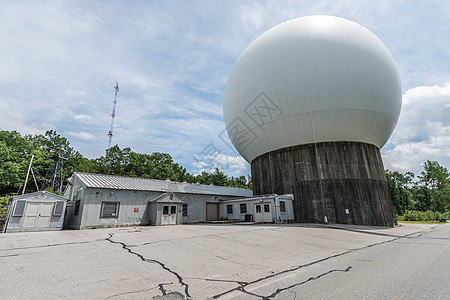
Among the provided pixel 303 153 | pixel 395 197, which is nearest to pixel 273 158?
pixel 303 153

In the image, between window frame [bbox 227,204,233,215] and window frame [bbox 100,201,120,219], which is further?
window frame [bbox 227,204,233,215]

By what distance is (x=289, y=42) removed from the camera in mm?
17703

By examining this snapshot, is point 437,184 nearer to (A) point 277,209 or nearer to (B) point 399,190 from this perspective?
(B) point 399,190

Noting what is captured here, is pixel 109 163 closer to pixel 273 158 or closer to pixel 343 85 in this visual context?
pixel 273 158

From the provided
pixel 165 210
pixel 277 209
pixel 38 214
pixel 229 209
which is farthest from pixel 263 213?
pixel 38 214

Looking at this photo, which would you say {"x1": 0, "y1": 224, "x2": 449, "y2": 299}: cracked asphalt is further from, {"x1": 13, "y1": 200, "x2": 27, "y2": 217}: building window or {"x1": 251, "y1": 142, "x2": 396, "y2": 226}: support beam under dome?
{"x1": 251, "y1": 142, "x2": 396, "y2": 226}: support beam under dome

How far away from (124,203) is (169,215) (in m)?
3.62

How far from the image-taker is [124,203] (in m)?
16.3

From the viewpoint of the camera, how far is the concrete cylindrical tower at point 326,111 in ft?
54.1

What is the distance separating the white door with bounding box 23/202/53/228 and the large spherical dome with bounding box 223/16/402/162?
17.1 m

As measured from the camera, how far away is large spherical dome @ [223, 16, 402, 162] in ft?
54.0

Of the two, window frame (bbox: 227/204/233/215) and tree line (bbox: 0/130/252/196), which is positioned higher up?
tree line (bbox: 0/130/252/196)

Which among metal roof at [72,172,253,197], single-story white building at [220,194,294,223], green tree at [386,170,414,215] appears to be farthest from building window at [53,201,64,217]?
green tree at [386,170,414,215]

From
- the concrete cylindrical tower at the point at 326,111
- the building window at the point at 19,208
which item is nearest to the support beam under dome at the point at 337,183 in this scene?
the concrete cylindrical tower at the point at 326,111
